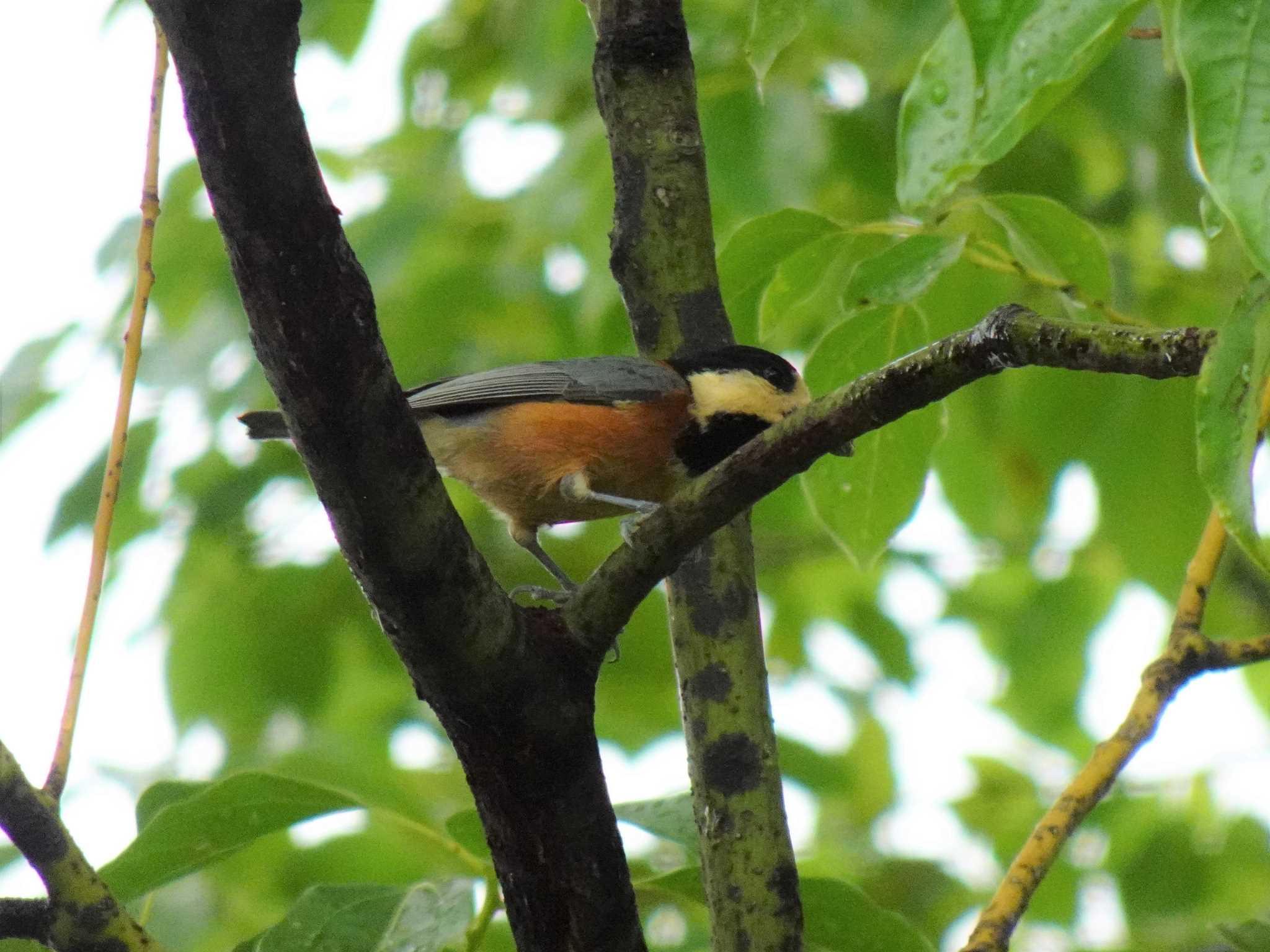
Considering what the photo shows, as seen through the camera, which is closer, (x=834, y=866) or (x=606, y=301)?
(x=606, y=301)

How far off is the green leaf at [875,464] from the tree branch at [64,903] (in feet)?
4.51

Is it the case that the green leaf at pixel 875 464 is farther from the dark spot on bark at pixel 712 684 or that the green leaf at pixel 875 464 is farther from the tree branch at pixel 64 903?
the tree branch at pixel 64 903

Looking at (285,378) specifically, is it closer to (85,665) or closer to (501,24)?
(85,665)

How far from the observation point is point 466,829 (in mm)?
2416

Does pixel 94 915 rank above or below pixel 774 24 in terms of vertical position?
below

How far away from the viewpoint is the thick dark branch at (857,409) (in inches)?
59.9

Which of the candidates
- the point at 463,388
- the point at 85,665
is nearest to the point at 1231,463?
the point at 85,665

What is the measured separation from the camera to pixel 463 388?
151 inches

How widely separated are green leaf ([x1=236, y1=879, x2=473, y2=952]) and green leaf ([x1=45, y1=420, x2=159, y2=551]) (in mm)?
1976

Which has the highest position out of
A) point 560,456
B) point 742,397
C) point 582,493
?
point 742,397

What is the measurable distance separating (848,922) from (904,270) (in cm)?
111

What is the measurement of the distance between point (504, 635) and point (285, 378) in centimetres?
45

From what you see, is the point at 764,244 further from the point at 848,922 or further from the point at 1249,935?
the point at 1249,935

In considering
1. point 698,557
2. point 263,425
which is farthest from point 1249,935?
point 263,425
